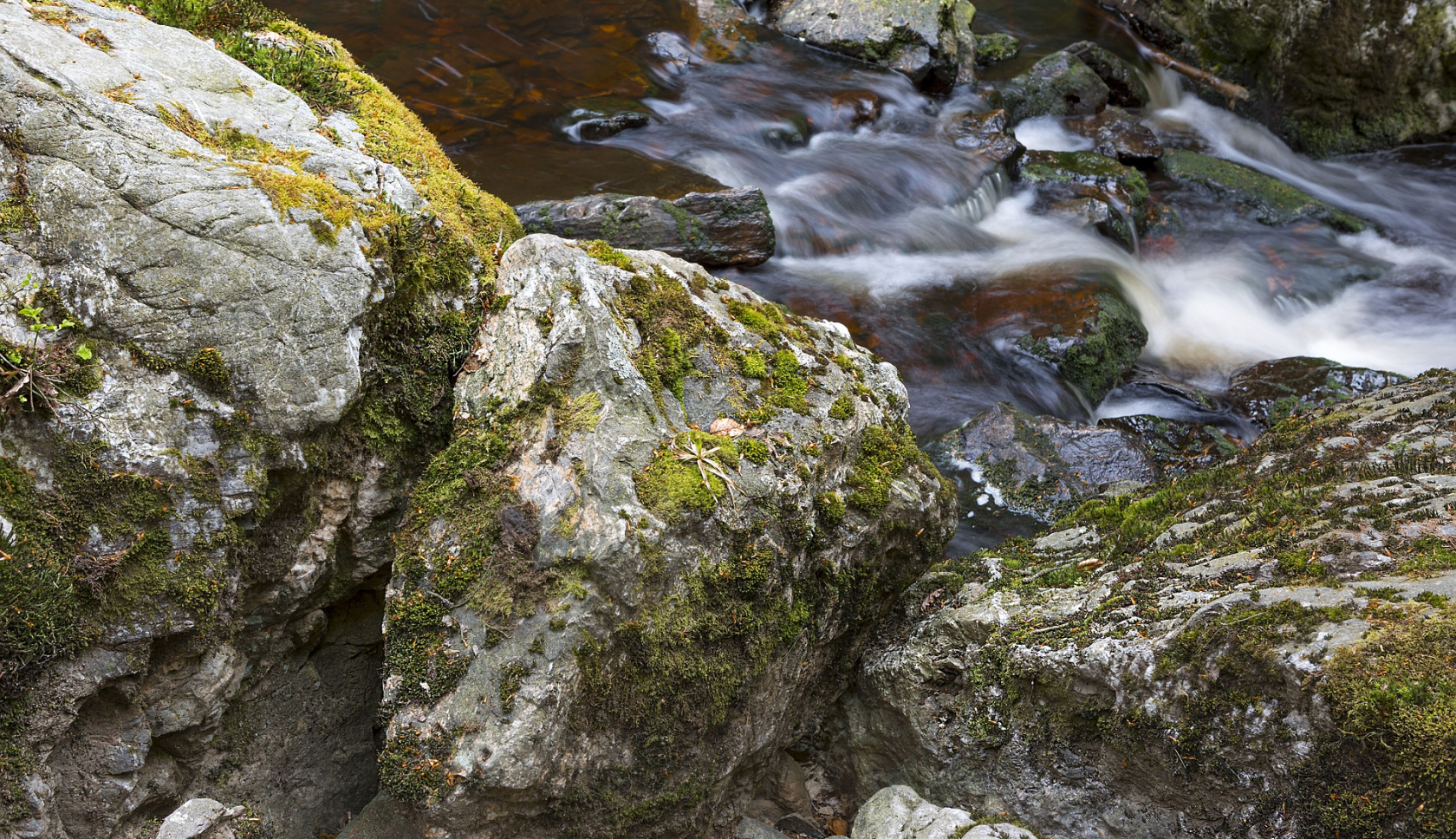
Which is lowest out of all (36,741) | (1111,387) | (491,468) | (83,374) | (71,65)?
(1111,387)

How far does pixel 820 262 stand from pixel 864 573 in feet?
20.9

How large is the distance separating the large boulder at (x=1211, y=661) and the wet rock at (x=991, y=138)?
8162 mm

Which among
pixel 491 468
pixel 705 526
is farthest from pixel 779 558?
pixel 491 468

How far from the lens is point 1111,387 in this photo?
973 centimetres

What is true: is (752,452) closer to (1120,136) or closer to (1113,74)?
(1120,136)

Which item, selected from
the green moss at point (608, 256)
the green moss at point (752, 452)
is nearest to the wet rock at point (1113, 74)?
the green moss at point (608, 256)

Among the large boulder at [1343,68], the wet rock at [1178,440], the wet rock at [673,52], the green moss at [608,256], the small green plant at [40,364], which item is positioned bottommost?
the wet rock at [1178,440]

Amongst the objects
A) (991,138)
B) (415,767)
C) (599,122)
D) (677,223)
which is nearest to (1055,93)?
(991,138)

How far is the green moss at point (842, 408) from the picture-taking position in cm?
484

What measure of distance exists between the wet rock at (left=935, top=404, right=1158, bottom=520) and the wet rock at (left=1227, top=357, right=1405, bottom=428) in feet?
6.71

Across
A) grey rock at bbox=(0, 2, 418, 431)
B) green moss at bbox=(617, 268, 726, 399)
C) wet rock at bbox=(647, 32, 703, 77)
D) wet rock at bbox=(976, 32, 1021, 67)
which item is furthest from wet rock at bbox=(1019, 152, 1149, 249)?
grey rock at bbox=(0, 2, 418, 431)

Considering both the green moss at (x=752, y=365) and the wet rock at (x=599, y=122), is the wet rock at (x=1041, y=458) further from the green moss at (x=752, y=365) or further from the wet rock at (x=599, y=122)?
the wet rock at (x=599, y=122)

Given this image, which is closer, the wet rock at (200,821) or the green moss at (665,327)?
the wet rock at (200,821)

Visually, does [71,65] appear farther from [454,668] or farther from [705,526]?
[705,526]
